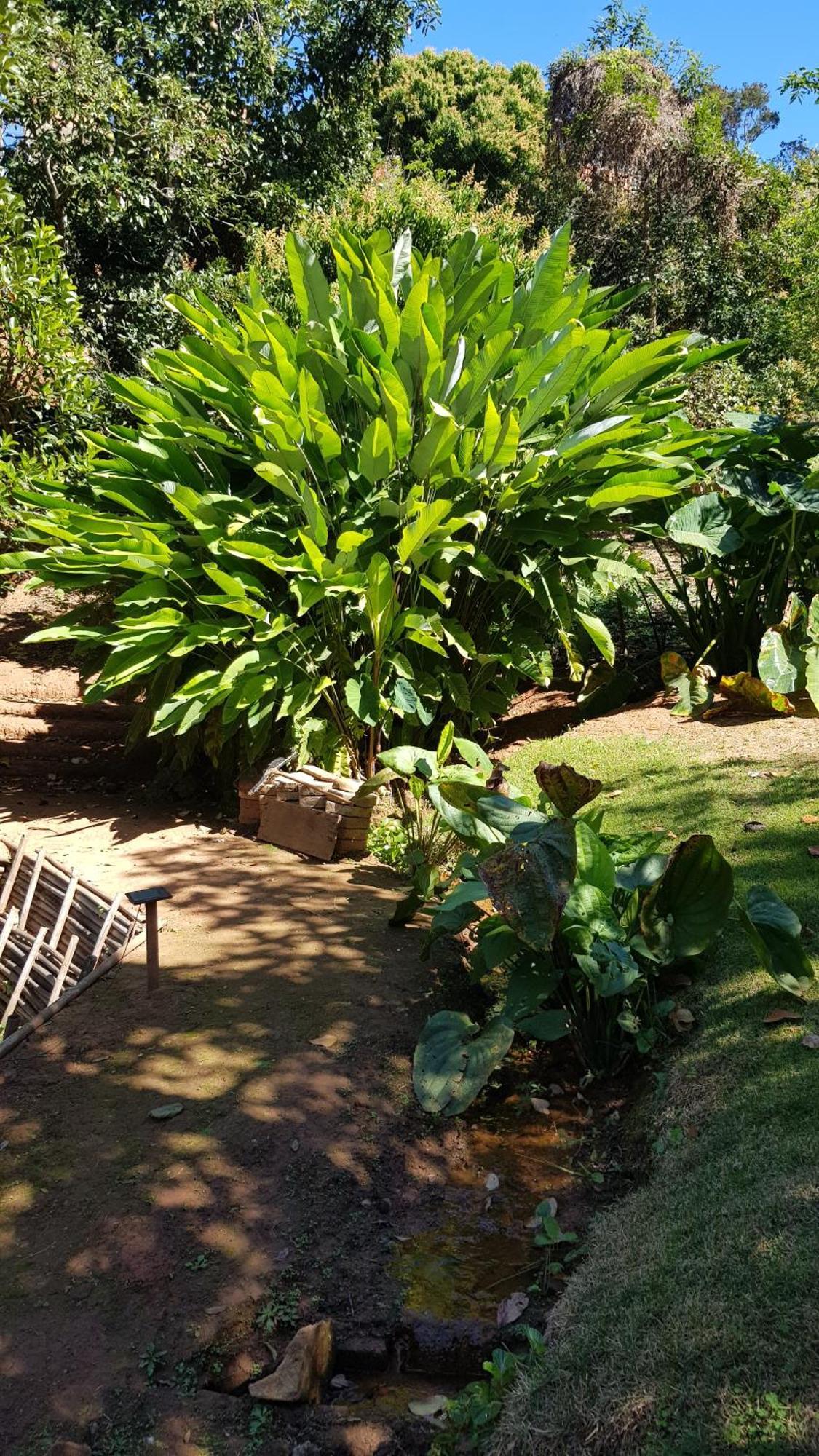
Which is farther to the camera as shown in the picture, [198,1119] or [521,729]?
[521,729]

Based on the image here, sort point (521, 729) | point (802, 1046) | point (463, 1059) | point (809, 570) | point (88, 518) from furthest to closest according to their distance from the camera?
point (521, 729), point (809, 570), point (88, 518), point (463, 1059), point (802, 1046)

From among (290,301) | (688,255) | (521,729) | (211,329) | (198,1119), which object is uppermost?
(688,255)

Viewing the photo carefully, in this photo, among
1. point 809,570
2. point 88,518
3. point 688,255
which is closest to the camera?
point 88,518

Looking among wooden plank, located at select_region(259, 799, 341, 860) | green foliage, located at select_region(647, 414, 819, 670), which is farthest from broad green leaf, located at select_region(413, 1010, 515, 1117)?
green foliage, located at select_region(647, 414, 819, 670)

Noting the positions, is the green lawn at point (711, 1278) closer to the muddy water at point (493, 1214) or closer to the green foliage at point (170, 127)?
the muddy water at point (493, 1214)

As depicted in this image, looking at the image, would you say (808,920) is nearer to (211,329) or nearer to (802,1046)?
(802,1046)

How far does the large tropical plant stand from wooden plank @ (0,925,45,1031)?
1.17 m

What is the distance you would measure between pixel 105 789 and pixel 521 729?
8.76 feet

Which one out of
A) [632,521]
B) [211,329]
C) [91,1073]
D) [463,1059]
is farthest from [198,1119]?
[632,521]

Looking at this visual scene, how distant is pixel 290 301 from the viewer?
10.4m

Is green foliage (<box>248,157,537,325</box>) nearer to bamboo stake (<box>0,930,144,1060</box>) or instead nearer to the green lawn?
bamboo stake (<box>0,930,144,1060</box>)

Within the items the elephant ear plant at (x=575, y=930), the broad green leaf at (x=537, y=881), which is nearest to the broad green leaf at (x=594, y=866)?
the elephant ear plant at (x=575, y=930)

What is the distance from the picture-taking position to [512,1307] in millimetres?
2303

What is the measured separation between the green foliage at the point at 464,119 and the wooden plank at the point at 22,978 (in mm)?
17925
